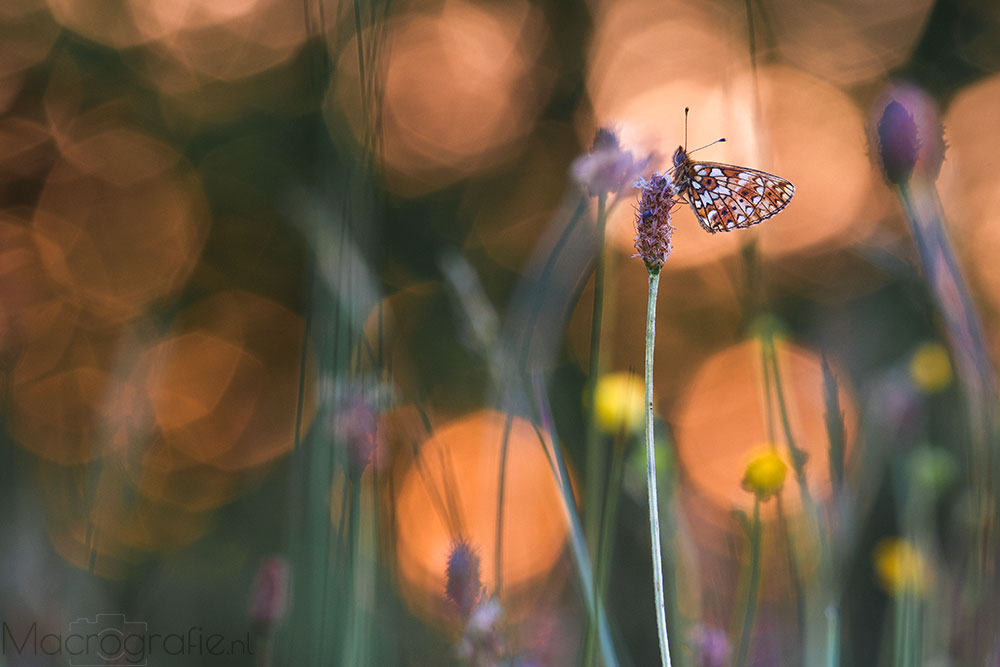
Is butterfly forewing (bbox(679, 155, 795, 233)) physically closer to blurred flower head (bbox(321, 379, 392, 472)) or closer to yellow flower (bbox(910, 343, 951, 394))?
blurred flower head (bbox(321, 379, 392, 472))

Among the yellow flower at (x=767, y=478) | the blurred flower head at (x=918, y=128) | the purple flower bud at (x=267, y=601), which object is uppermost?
the blurred flower head at (x=918, y=128)

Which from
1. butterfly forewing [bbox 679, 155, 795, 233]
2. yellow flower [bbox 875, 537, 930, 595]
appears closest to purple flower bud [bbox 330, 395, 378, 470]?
butterfly forewing [bbox 679, 155, 795, 233]

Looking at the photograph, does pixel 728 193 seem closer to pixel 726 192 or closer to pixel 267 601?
pixel 726 192

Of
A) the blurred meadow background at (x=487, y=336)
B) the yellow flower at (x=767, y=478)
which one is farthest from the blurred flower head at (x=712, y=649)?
the yellow flower at (x=767, y=478)

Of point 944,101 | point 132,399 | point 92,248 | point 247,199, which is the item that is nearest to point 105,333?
point 92,248

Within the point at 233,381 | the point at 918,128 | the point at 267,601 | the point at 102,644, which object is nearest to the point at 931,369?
the point at 918,128

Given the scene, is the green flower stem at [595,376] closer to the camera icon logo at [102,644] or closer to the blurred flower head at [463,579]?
the blurred flower head at [463,579]

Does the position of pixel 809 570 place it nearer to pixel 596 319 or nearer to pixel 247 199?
pixel 596 319
